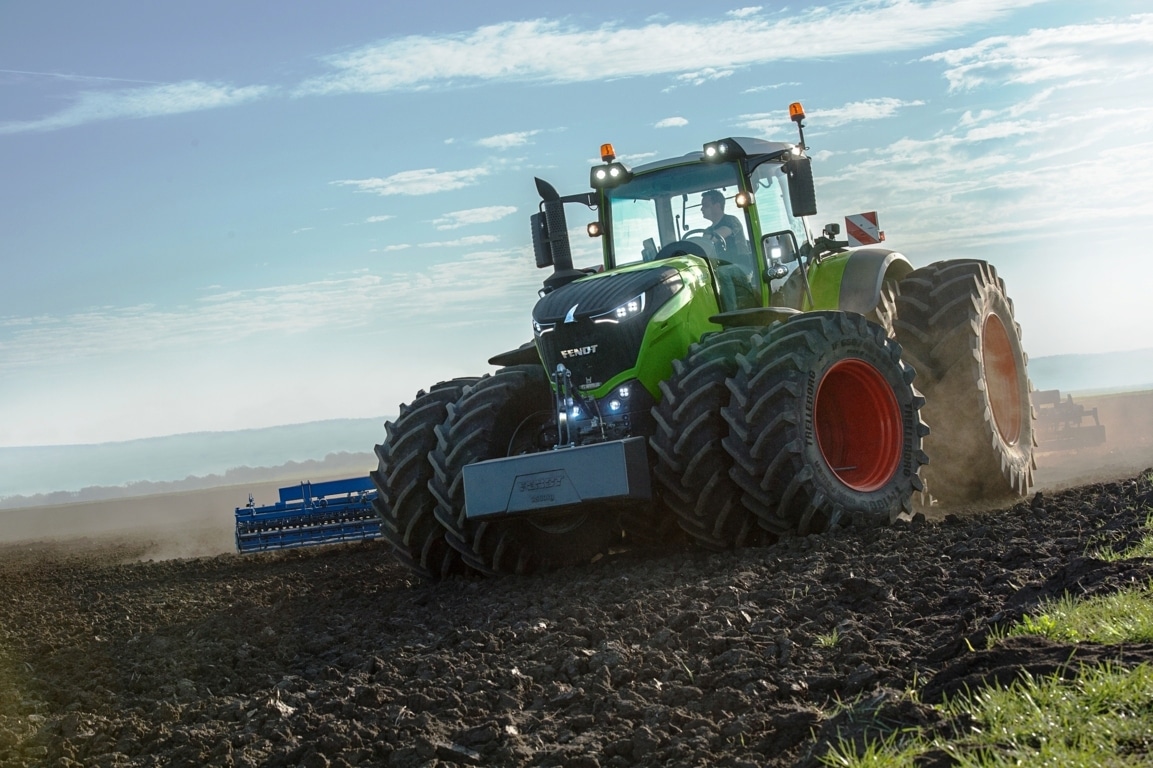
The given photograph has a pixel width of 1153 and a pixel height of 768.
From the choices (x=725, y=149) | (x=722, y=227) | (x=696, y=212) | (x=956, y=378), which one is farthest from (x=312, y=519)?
(x=956, y=378)

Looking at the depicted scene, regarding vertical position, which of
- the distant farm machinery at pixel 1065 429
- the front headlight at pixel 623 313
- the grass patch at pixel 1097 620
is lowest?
the distant farm machinery at pixel 1065 429

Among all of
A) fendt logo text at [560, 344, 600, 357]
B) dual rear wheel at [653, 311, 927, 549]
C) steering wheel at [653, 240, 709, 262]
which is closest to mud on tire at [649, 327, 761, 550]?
dual rear wheel at [653, 311, 927, 549]

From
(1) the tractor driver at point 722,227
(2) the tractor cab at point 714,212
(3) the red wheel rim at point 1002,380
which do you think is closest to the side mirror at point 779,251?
(2) the tractor cab at point 714,212

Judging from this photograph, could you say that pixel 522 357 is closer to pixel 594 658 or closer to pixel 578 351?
pixel 578 351

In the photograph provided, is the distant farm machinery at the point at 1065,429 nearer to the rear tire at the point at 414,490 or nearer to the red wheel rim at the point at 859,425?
the red wheel rim at the point at 859,425

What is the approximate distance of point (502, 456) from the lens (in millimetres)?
9367

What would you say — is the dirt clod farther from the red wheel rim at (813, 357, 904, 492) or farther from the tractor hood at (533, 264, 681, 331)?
the tractor hood at (533, 264, 681, 331)

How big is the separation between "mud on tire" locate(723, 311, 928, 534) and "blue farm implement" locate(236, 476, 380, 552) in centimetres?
664

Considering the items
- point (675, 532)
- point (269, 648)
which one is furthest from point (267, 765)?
point (675, 532)

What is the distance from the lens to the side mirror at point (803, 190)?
949cm

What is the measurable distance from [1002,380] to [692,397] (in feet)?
18.3

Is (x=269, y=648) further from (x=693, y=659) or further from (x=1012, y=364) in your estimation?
(x=1012, y=364)

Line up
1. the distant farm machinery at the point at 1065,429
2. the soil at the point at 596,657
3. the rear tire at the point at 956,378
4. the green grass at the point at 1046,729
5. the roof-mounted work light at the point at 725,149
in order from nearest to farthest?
the green grass at the point at 1046,729 < the soil at the point at 596,657 < the roof-mounted work light at the point at 725,149 < the rear tire at the point at 956,378 < the distant farm machinery at the point at 1065,429

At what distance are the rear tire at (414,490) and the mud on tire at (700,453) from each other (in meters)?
1.83
